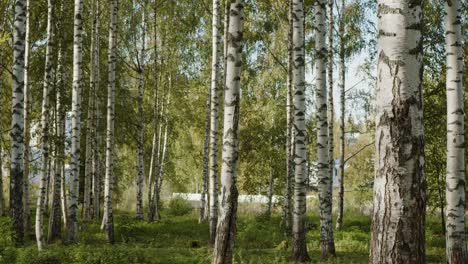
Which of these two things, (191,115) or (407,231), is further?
(191,115)

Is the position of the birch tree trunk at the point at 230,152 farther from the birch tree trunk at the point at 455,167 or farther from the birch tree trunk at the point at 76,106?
the birch tree trunk at the point at 76,106

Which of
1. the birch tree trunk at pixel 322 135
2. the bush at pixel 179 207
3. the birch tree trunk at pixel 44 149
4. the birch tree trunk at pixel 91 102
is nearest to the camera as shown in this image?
the birch tree trunk at pixel 322 135

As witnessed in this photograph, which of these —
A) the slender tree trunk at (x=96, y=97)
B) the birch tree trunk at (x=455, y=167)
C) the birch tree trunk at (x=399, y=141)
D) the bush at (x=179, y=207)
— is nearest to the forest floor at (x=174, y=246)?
the slender tree trunk at (x=96, y=97)

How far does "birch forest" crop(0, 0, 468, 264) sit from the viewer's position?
A: 332 centimetres

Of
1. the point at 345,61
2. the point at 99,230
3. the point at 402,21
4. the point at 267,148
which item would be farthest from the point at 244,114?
the point at 402,21

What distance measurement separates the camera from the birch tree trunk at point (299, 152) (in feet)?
31.7

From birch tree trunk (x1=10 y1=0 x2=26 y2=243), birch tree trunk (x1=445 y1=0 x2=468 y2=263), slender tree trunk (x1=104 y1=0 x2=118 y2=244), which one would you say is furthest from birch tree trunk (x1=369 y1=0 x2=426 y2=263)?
slender tree trunk (x1=104 y1=0 x2=118 y2=244)

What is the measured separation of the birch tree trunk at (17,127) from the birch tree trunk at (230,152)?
6128 millimetres

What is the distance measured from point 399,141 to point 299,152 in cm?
644

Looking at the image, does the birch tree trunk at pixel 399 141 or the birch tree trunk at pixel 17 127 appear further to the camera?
the birch tree trunk at pixel 17 127

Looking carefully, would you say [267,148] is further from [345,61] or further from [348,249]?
[348,249]

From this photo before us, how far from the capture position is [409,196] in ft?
10.5

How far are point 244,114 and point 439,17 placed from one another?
10.7 m

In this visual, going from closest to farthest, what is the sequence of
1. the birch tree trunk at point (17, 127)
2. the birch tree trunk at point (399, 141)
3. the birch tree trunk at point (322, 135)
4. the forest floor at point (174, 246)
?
the birch tree trunk at point (399, 141) < the forest floor at point (174, 246) < the birch tree trunk at point (322, 135) < the birch tree trunk at point (17, 127)
